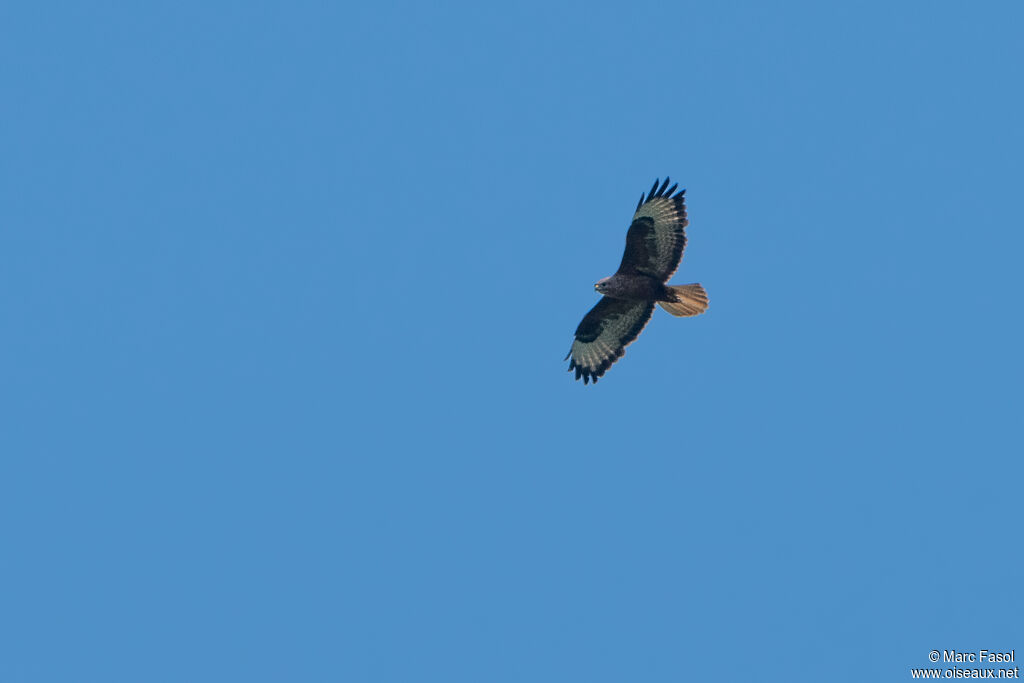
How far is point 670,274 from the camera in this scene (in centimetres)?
1242

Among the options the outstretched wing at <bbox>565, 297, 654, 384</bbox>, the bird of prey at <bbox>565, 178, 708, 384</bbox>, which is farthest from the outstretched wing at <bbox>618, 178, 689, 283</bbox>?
the outstretched wing at <bbox>565, 297, 654, 384</bbox>

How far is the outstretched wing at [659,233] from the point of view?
1221 centimetres

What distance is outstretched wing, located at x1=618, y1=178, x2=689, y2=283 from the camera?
12.2 meters

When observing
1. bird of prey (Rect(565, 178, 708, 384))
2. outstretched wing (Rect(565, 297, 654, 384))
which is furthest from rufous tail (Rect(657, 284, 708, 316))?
outstretched wing (Rect(565, 297, 654, 384))

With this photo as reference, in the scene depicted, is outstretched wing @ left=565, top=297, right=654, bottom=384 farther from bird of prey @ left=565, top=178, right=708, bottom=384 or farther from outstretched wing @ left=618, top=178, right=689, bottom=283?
outstretched wing @ left=618, top=178, right=689, bottom=283

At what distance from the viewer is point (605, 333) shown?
1380cm

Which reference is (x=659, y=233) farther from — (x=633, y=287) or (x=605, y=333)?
(x=605, y=333)

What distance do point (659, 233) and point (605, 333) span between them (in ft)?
6.62

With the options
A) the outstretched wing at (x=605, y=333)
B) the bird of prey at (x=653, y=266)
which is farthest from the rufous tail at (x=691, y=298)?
the outstretched wing at (x=605, y=333)

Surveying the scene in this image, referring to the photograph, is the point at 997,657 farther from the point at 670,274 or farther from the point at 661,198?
the point at 661,198

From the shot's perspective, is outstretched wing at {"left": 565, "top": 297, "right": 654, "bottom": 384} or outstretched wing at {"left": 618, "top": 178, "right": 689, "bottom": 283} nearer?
outstretched wing at {"left": 618, "top": 178, "right": 689, "bottom": 283}

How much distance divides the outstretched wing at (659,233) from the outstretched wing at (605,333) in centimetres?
76

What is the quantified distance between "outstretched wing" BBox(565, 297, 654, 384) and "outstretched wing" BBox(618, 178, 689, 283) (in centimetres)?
76

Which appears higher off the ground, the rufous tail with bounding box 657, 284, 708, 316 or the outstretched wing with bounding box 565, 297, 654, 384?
the outstretched wing with bounding box 565, 297, 654, 384
